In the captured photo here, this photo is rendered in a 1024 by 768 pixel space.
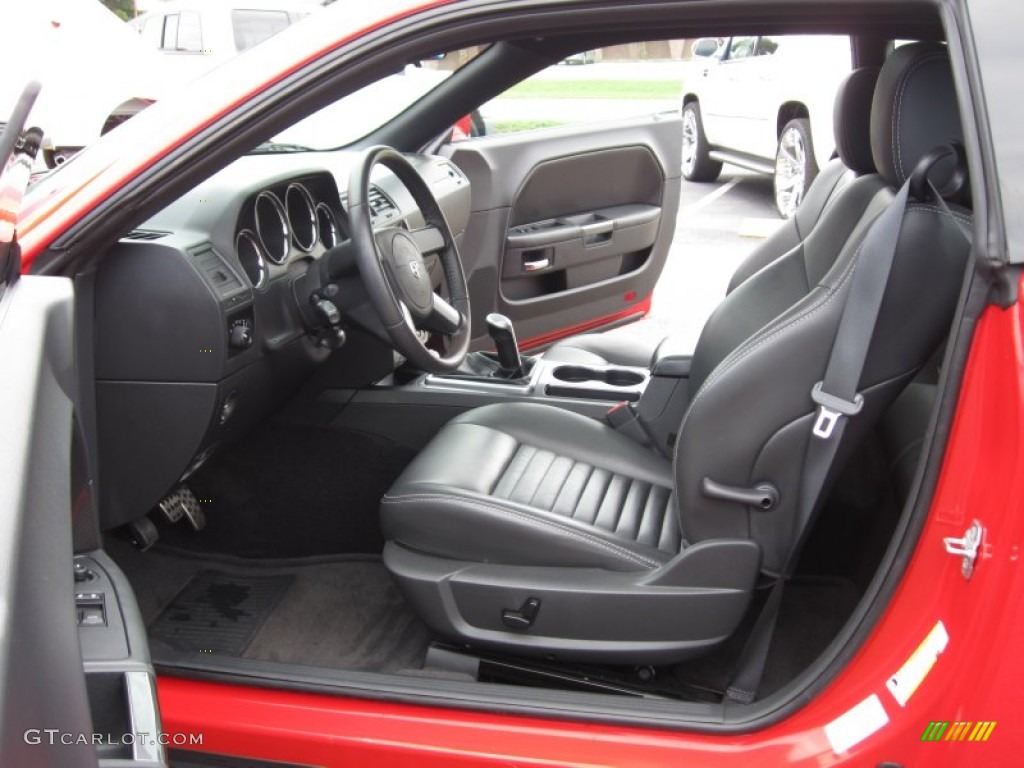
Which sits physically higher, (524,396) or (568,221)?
(568,221)

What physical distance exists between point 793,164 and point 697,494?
5190mm

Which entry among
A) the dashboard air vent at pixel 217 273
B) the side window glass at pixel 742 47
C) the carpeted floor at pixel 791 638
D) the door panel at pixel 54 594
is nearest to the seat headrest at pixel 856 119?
the carpeted floor at pixel 791 638

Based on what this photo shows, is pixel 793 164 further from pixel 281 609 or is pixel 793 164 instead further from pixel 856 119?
pixel 281 609

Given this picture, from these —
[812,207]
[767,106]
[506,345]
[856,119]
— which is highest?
[856,119]

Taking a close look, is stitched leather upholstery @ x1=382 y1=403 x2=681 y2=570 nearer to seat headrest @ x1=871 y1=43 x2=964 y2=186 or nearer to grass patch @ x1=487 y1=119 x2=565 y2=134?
seat headrest @ x1=871 y1=43 x2=964 y2=186

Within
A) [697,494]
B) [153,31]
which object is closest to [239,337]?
[697,494]

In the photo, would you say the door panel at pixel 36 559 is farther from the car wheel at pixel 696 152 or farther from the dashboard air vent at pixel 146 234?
the car wheel at pixel 696 152

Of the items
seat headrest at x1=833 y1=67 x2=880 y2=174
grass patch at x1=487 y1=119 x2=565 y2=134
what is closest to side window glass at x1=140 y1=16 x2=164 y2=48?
grass patch at x1=487 y1=119 x2=565 y2=134

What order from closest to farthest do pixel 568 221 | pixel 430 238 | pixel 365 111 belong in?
pixel 430 238
pixel 365 111
pixel 568 221

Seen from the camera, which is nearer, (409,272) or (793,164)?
(409,272)

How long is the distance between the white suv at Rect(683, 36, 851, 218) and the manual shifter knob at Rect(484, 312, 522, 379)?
132 inches

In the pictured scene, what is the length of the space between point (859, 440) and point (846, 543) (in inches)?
23.4

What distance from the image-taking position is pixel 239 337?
1833mm

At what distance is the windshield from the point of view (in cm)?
285
